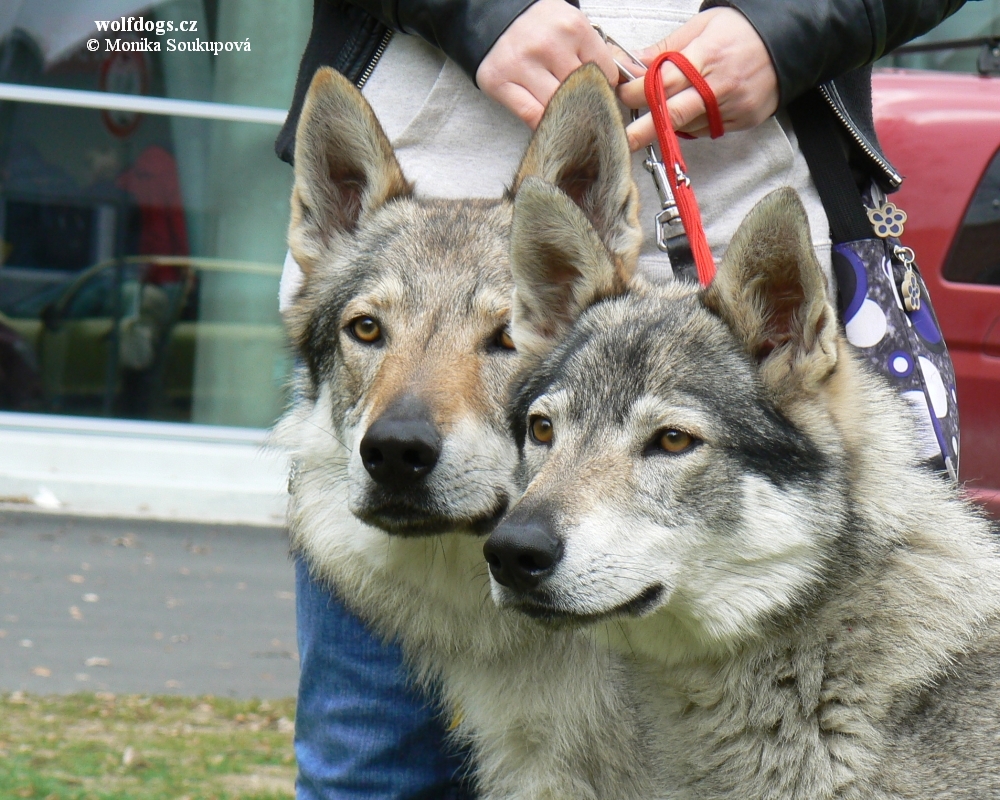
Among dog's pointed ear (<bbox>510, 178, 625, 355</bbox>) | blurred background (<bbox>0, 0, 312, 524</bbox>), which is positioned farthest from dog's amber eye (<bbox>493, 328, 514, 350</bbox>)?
blurred background (<bbox>0, 0, 312, 524</bbox>)

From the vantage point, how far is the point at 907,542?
2629mm

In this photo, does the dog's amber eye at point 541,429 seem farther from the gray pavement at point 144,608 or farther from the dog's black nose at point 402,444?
the gray pavement at point 144,608

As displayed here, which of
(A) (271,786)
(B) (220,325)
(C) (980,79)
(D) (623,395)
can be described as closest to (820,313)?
(D) (623,395)

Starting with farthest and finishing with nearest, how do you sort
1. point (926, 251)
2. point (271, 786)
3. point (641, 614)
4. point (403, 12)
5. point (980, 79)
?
point (980, 79) → point (926, 251) → point (271, 786) → point (403, 12) → point (641, 614)

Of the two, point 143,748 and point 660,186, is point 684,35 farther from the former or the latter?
point 143,748

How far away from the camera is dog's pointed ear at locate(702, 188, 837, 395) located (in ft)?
8.07

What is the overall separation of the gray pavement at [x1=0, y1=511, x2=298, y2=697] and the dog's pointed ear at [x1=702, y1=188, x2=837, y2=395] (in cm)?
467

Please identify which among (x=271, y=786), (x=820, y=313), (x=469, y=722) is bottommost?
(x=271, y=786)

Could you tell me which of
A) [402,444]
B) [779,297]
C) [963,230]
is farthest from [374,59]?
[963,230]

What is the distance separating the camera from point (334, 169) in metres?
3.63

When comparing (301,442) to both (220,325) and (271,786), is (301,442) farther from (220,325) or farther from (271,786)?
(220,325)

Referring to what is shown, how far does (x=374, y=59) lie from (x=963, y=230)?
3880 mm

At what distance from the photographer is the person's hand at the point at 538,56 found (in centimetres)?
285

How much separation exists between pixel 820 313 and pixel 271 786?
12.4 ft
